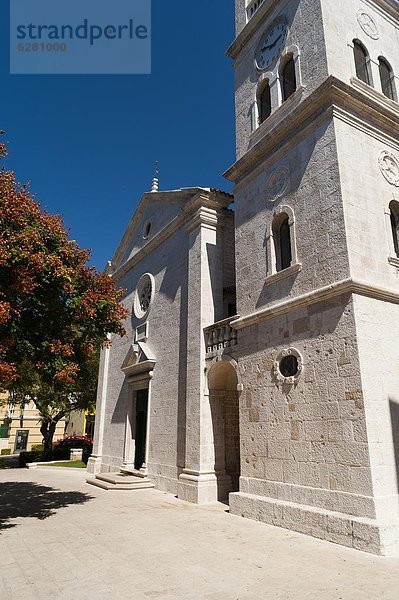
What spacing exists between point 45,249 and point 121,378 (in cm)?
1059

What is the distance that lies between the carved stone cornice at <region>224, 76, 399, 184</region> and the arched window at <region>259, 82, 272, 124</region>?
1.54 m

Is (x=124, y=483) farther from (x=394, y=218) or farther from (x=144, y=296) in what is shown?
(x=394, y=218)

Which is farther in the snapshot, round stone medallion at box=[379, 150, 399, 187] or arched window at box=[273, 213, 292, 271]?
arched window at box=[273, 213, 292, 271]

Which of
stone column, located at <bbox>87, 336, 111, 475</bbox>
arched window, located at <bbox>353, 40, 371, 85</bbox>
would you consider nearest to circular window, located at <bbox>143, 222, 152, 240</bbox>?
stone column, located at <bbox>87, 336, 111, 475</bbox>

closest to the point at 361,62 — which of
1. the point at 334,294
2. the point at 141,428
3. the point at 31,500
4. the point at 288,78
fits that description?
the point at 288,78

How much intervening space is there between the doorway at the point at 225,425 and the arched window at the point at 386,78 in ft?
27.6

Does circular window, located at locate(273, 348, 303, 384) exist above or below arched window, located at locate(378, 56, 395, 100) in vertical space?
below

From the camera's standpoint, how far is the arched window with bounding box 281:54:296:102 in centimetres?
1113

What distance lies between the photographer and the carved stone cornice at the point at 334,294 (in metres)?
7.83

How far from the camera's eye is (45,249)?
343 inches

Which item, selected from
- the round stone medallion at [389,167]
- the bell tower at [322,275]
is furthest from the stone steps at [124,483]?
the round stone medallion at [389,167]

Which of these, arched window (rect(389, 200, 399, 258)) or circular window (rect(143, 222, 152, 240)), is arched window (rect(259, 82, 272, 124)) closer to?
arched window (rect(389, 200, 399, 258))

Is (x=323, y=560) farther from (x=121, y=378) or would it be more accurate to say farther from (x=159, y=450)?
(x=121, y=378)

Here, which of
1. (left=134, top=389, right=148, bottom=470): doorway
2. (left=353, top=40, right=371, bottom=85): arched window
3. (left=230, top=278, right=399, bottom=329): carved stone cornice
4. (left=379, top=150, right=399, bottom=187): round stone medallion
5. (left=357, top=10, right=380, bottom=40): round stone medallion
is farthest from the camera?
(left=134, top=389, right=148, bottom=470): doorway
